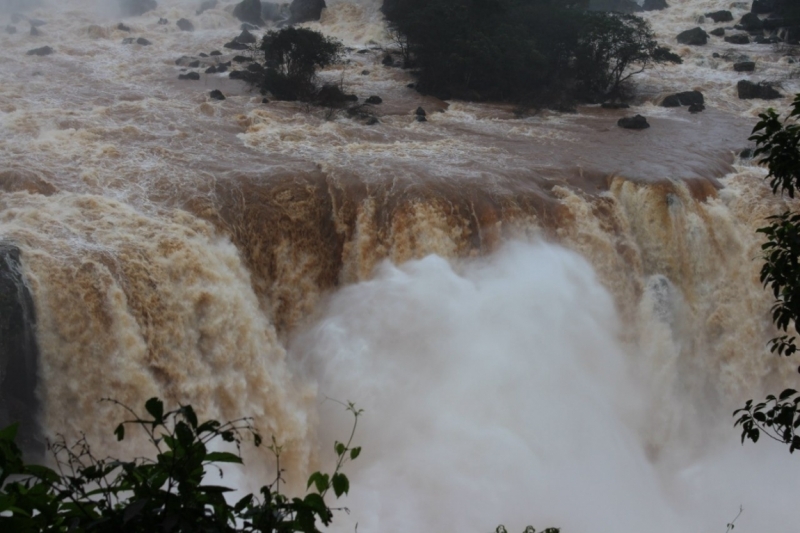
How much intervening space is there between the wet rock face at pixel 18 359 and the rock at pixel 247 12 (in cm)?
2348

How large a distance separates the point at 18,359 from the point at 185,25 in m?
21.9

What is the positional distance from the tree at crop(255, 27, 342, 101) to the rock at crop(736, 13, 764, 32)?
1617cm

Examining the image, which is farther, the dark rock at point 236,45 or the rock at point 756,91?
the dark rock at point 236,45

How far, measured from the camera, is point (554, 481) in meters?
8.73

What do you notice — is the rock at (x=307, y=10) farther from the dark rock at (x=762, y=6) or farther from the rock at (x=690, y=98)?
the dark rock at (x=762, y=6)

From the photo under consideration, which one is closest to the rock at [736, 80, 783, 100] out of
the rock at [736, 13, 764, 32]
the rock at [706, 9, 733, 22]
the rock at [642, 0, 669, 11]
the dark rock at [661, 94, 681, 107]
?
the dark rock at [661, 94, 681, 107]

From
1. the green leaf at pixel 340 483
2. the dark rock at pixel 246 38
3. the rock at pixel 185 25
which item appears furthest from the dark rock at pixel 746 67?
the green leaf at pixel 340 483

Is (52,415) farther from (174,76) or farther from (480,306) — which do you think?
(174,76)

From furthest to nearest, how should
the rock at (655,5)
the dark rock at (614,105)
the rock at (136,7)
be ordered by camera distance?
the rock at (655,5)
the rock at (136,7)
the dark rock at (614,105)

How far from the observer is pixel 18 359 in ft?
23.3

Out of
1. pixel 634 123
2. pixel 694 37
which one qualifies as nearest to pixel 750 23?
pixel 694 37

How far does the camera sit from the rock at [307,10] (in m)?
27.3

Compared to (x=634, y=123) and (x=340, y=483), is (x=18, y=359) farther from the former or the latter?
(x=634, y=123)

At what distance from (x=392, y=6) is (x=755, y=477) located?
19.7m
